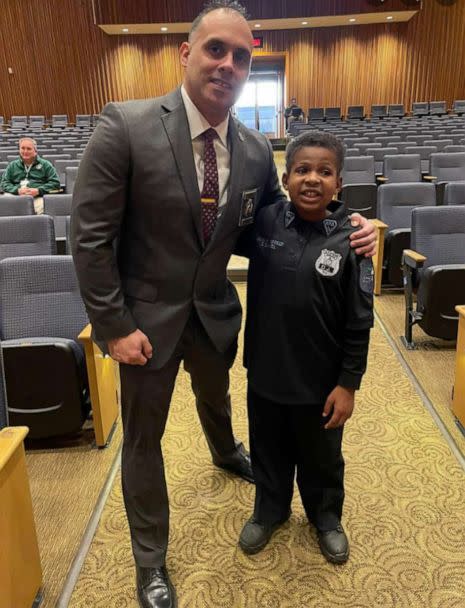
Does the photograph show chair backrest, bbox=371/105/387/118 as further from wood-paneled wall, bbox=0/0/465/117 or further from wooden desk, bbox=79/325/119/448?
wooden desk, bbox=79/325/119/448

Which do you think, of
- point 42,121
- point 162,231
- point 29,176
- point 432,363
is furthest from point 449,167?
point 42,121

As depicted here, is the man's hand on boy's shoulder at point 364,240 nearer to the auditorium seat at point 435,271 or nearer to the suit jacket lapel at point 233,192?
the suit jacket lapel at point 233,192

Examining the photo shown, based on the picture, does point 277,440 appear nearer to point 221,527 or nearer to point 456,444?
point 221,527

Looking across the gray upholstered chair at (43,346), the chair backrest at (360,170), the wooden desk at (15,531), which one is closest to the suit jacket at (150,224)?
the wooden desk at (15,531)

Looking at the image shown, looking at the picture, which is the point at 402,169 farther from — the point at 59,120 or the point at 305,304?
the point at 59,120

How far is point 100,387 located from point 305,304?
1118mm

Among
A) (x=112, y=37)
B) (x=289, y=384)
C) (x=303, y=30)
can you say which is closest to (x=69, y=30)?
(x=112, y=37)

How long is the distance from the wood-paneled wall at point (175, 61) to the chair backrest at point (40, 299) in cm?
1481

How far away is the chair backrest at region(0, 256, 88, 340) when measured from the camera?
7.32 feet

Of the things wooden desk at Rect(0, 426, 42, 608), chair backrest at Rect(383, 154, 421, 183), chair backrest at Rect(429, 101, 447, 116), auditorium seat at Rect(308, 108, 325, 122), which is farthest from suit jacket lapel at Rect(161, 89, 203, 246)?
chair backrest at Rect(429, 101, 447, 116)

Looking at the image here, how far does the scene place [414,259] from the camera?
2.84 metres

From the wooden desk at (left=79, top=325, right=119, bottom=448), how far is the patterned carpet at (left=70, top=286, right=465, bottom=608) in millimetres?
279

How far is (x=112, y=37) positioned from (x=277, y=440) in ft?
53.7

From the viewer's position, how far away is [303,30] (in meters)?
15.2
